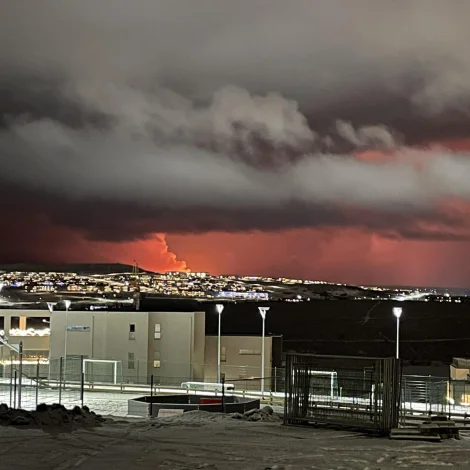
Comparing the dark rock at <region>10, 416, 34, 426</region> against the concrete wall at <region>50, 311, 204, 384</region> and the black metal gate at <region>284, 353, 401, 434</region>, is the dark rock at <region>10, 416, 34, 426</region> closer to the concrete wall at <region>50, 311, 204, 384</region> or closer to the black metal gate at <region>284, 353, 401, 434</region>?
the black metal gate at <region>284, 353, 401, 434</region>

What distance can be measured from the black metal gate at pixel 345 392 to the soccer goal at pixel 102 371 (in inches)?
861

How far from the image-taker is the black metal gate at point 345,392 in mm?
15789

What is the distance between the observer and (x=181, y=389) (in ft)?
118

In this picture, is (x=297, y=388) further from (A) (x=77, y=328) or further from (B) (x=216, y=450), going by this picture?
(A) (x=77, y=328)

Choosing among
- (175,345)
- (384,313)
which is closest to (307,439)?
(175,345)

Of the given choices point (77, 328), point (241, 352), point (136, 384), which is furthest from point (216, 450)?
point (77, 328)

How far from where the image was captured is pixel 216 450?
13148 millimetres

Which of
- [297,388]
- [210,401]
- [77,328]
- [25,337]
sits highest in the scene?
[77,328]

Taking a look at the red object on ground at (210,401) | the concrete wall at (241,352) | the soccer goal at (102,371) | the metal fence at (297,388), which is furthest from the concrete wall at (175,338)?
the red object on ground at (210,401)

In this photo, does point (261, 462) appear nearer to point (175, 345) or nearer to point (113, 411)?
point (113, 411)

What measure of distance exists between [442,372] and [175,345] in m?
27.3

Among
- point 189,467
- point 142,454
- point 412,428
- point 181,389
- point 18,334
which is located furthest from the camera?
point 18,334

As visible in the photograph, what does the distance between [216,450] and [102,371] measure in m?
27.9

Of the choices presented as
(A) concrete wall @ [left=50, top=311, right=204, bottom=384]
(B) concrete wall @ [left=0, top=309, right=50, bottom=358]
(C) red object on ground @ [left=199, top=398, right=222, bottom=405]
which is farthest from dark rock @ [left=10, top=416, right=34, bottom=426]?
(B) concrete wall @ [left=0, top=309, right=50, bottom=358]
